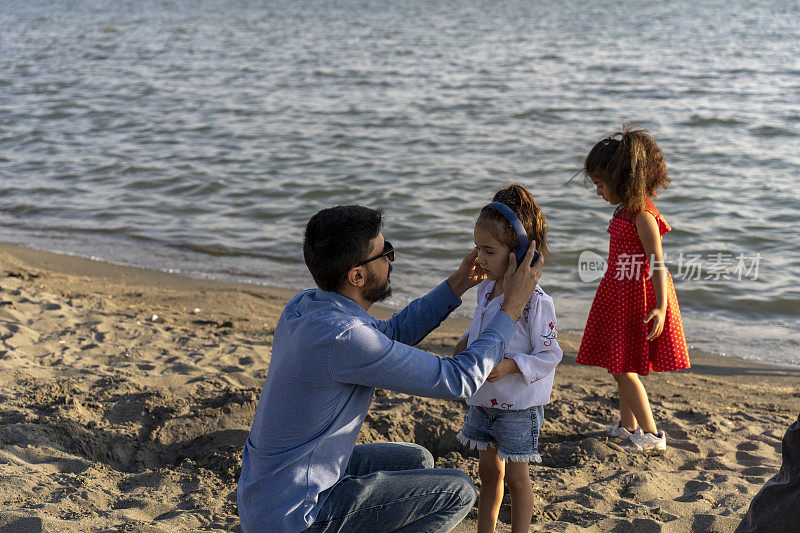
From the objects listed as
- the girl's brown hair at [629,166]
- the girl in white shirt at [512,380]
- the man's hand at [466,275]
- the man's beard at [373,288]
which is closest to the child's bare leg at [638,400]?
the girl's brown hair at [629,166]

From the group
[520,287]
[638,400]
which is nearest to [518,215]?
[520,287]

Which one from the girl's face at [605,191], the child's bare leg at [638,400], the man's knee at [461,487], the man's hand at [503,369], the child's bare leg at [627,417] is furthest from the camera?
the child's bare leg at [627,417]

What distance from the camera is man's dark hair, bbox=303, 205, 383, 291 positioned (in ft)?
7.94

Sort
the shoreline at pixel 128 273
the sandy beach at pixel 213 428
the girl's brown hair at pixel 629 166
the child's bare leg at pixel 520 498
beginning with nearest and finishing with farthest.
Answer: the child's bare leg at pixel 520 498, the sandy beach at pixel 213 428, the girl's brown hair at pixel 629 166, the shoreline at pixel 128 273

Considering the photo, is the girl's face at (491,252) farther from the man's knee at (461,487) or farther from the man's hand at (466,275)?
the man's knee at (461,487)

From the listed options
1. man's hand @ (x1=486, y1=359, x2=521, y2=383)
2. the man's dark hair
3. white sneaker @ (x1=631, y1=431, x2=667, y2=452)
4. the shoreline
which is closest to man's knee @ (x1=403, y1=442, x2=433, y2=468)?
man's hand @ (x1=486, y1=359, x2=521, y2=383)

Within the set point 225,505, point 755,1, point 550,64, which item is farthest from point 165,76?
point 755,1

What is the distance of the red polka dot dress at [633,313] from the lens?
3934 millimetres

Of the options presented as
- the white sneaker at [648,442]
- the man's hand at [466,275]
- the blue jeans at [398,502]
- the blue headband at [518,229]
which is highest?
the blue headband at [518,229]

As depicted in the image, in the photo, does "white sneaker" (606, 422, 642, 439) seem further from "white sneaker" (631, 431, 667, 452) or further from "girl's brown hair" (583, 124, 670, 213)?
"girl's brown hair" (583, 124, 670, 213)

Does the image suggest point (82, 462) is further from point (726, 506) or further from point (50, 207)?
point (50, 207)

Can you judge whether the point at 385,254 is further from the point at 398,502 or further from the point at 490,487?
the point at 490,487

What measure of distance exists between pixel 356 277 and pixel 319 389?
0.37m

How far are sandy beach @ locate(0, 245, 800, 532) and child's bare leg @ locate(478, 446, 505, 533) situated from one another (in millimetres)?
296
